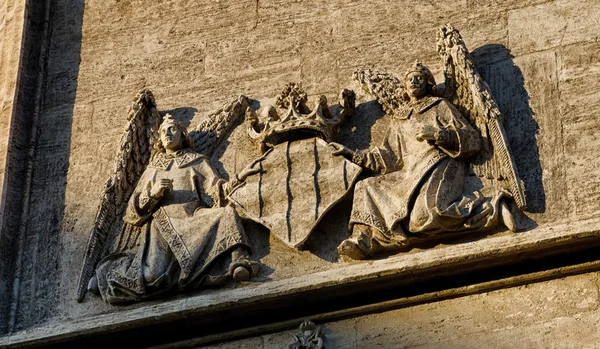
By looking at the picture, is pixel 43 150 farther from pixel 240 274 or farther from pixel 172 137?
pixel 240 274

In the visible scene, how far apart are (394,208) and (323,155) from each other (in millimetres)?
625

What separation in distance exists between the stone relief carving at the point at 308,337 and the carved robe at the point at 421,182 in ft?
1.93

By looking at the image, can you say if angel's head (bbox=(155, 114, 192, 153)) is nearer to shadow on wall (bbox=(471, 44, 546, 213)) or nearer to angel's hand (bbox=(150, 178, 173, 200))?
angel's hand (bbox=(150, 178, 173, 200))

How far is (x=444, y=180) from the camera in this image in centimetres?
970

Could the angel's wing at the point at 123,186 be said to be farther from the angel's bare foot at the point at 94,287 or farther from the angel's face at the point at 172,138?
the angel's face at the point at 172,138

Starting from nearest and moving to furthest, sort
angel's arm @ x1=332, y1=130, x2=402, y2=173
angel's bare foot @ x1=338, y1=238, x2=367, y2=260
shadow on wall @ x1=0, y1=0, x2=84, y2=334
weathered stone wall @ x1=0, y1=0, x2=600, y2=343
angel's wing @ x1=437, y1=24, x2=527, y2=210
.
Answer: angel's bare foot @ x1=338, y1=238, x2=367, y2=260, angel's wing @ x1=437, y1=24, x2=527, y2=210, weathered stone wall @ x1=0, y1=0, x2=600, y2=343, angel's arm @ x1=332, y1=130, x2=402, y2=173, shadow on wall @ x1=0, y1=0, x2=84, y2=334

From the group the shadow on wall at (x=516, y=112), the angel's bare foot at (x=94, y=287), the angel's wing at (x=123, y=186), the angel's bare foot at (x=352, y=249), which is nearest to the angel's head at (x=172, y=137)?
the angel's wing at (x=123, y=186)

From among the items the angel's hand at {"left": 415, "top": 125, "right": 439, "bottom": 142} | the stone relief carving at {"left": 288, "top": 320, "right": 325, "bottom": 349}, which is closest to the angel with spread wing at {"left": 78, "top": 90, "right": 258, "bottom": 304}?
the stone relief carving at {"left": 288, "top": 320, "right": 325, "bottom": 349}

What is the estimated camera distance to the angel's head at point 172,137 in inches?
412

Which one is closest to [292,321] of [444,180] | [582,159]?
[444,180]

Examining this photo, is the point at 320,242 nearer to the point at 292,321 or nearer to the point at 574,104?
the point at 292,321

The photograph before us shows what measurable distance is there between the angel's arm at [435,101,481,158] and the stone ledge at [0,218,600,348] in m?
0.60

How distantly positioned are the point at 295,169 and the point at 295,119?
1.07 feet

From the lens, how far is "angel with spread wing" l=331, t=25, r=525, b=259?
31.4 feet
